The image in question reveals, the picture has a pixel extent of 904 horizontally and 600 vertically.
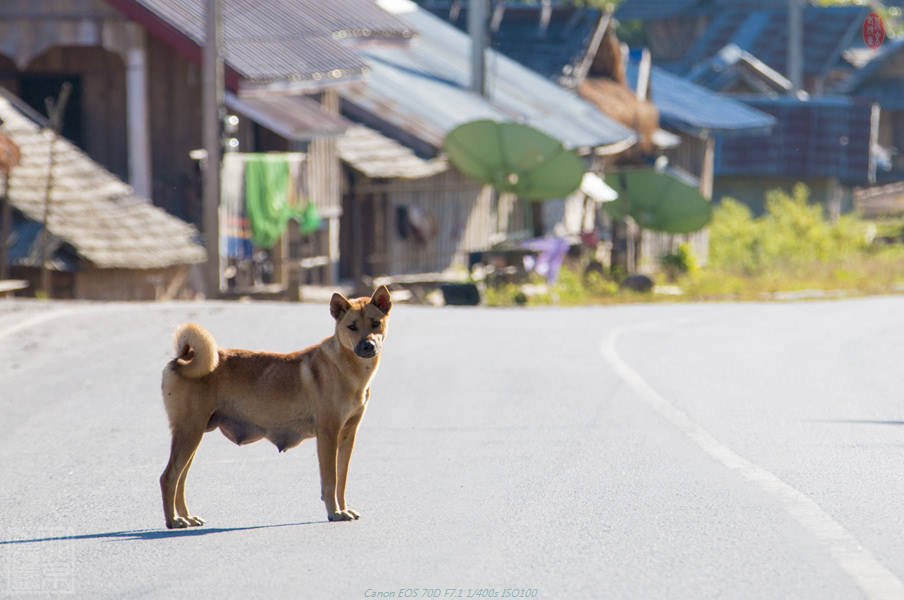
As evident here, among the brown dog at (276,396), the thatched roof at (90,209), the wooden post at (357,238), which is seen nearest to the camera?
the brown dog at (276,396)

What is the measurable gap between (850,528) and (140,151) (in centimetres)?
2045

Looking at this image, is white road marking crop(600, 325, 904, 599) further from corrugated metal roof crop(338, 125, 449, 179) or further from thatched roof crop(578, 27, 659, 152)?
thatched roof crop(578, 27, 659, 152)

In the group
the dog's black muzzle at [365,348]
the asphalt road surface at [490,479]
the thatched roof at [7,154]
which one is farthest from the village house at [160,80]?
the dog's black muzzle at [365,348]

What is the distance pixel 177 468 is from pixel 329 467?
0.69m

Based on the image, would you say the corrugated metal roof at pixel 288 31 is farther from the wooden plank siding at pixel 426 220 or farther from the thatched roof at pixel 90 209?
the wooden plank siding at pixel 426 220

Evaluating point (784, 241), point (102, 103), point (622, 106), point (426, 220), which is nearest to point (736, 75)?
point (622, 106)

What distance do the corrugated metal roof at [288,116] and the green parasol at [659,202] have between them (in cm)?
938

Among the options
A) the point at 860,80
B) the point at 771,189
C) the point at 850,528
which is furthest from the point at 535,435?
the point at 860,80

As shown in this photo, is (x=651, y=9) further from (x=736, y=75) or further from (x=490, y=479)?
(x=490, y=479)

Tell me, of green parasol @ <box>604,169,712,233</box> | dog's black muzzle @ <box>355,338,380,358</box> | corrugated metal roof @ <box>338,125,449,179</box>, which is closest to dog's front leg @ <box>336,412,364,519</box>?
dog's black muzzle @ <box>355,338,380,358</box>

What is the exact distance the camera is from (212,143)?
75.5ft

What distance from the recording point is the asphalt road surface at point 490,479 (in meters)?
6.02

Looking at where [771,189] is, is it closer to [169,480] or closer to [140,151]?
[140,151]

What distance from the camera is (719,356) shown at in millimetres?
15609
